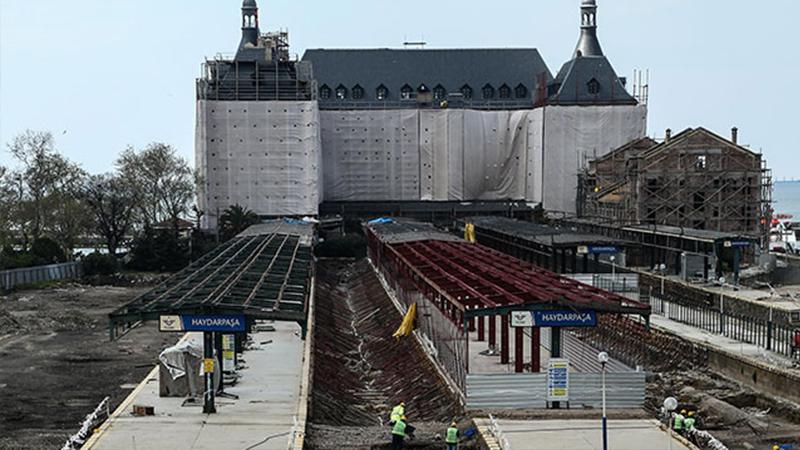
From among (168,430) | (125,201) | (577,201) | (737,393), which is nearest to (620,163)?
(577,201)

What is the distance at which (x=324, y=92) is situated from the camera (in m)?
108

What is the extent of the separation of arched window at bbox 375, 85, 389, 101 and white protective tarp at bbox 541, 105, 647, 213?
750 inches

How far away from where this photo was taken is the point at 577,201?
93.2 meters

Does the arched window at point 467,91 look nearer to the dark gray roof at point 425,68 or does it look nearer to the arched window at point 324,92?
the dark gray roof at point 425,68

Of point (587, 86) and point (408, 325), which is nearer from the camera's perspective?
point (408, 325)

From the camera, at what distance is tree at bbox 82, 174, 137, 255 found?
82.9 meters

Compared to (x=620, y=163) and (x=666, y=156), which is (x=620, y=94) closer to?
(x=620, y=163)

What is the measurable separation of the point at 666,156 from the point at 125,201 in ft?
136

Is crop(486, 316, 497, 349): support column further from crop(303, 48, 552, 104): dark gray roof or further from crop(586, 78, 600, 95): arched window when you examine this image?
crop(303, 48, 552, 104): dark gray roof

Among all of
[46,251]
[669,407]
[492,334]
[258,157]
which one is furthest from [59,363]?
[258,157]

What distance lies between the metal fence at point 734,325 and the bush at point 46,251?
140 ft

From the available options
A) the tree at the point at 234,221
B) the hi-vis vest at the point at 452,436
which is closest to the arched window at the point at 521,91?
the tree at the point at 234,221

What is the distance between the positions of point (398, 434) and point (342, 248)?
208ft

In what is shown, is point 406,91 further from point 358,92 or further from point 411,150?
point 411,150
